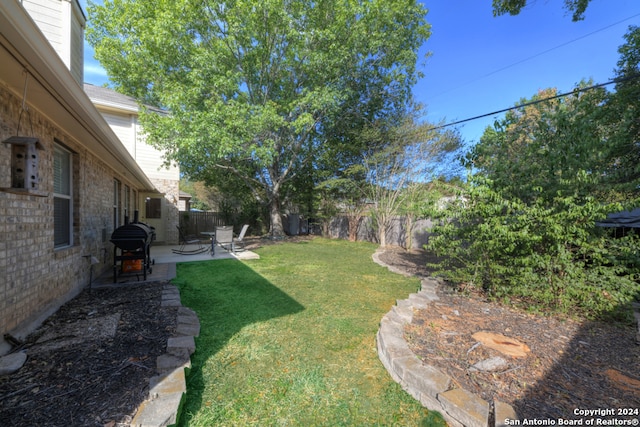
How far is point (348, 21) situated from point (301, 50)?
2328 millimetres

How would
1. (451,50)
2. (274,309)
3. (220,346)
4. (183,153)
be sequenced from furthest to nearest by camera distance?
(451,50) < (183,153) < (274,309) < (220,346)

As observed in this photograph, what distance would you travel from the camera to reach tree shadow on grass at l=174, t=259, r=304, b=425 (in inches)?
94.4

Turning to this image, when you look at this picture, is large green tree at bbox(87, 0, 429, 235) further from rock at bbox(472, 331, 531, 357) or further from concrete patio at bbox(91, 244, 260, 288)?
rock at bbox(472, 331, 531, 357)

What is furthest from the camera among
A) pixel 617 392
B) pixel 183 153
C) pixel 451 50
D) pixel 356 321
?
pixel 451 50

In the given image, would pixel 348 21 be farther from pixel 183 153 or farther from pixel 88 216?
pixel 88 216

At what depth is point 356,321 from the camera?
3.54m

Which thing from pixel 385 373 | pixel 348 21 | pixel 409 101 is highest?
pixel 348 21

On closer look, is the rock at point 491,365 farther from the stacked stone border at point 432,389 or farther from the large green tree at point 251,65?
the large green tree at point 251,65

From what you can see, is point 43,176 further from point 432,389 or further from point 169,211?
point 169,211

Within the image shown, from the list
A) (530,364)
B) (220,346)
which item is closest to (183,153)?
(220,346)

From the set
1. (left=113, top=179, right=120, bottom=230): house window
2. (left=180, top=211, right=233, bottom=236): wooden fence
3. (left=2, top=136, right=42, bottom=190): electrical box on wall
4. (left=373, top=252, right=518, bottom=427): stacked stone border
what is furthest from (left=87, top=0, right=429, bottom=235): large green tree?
(left=373, top=252, right=518, bottom=427): stacked stone border

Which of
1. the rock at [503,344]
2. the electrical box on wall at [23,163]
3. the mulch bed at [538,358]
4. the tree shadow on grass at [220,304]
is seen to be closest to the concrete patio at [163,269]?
the tree shadow on grass at [220,304]

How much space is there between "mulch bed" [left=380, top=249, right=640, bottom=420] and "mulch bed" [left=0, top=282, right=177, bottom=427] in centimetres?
236

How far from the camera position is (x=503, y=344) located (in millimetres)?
2676
